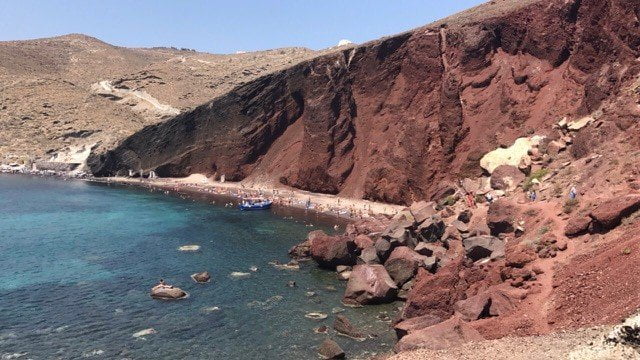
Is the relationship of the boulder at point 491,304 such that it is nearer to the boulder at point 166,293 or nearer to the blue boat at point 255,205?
the boulder at point 166,293

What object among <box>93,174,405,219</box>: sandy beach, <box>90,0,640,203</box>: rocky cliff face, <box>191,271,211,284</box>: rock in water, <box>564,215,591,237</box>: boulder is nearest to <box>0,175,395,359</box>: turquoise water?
<box>191,271,211,284</box>: rock in water

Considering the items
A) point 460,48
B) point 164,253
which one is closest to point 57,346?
point 164,253

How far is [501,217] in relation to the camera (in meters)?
40.2

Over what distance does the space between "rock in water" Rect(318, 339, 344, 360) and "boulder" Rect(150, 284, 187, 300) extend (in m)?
14.8

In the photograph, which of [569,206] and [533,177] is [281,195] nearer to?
[533,177]

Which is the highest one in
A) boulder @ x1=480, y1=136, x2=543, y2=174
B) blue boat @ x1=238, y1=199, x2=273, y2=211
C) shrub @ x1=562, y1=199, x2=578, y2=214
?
boulder @ x1=480, y1=136, x2=543, y2=174

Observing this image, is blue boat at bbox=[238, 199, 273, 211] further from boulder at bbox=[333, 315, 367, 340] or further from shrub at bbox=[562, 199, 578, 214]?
shrub at bbox=[562, 199, 578, 214]

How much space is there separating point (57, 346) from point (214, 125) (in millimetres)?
80828

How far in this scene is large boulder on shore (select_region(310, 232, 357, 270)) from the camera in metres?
47.7

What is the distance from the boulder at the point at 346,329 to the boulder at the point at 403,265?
8834 mm

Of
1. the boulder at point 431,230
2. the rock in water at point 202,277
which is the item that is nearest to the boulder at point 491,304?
the boulder at point 431,230

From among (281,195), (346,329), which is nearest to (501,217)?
(346,329)

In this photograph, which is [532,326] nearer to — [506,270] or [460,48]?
[506,270]

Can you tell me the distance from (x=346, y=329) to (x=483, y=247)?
11988 millimetres
